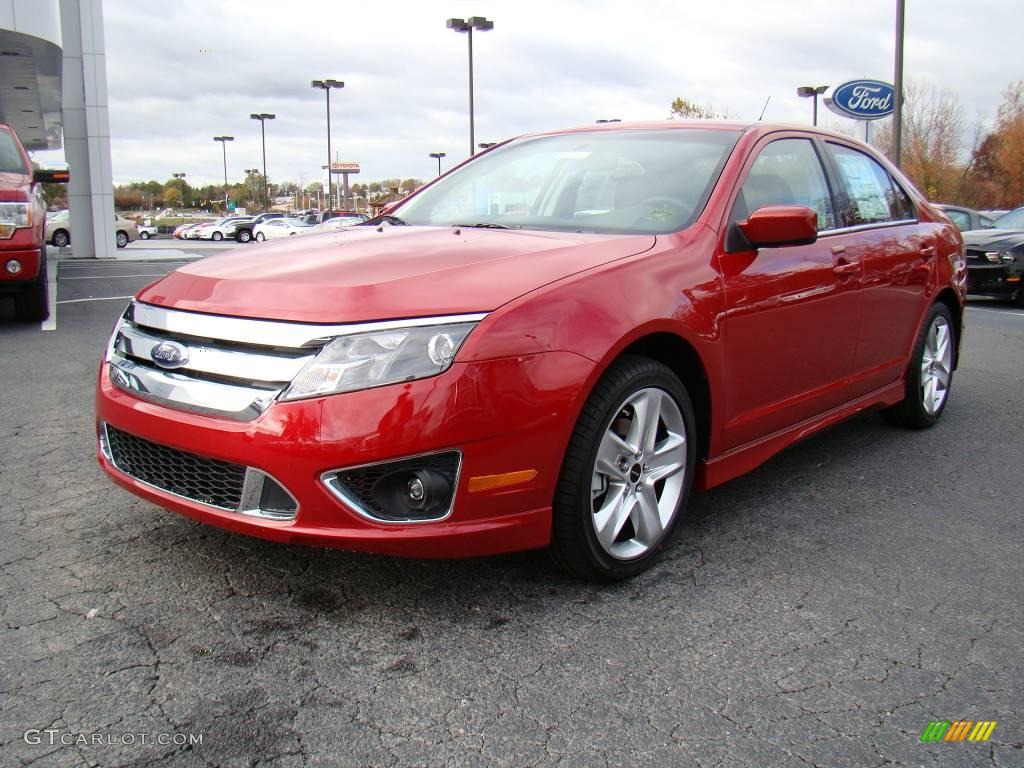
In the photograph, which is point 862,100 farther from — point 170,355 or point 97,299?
point 170,355

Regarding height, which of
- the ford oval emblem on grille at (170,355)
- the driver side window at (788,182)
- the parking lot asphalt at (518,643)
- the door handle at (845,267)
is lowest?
the parking lot asphalt at (518,643)

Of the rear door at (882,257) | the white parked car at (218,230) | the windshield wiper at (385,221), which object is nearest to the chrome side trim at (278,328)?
the windshield wiper at (385,221)

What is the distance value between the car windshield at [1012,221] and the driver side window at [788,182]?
11.1 metres

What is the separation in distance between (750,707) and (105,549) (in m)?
2.21

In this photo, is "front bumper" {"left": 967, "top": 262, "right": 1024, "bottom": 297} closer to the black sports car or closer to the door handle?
the black sports car

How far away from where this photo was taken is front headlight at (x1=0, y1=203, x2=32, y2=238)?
764cm

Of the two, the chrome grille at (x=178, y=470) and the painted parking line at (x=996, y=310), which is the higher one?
the chrome grille at (x=178, y=470)

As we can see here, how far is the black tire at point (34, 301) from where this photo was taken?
27.8ft

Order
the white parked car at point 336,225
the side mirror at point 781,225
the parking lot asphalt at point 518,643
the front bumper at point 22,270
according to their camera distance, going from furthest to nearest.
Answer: the front bumper at point 22,270, the white parked car at point 336,225, the side mirror at point 781,225, the parking lot asphalt at point 518,643

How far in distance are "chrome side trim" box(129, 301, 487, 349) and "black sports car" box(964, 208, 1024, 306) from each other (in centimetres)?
1209

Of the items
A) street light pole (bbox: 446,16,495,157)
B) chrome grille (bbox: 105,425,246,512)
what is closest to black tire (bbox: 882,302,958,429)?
chrome grille (bbox: 105,425,246,512)

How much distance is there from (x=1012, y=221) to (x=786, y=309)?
12311 millimetres

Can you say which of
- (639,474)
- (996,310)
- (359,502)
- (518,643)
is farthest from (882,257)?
(996,310)

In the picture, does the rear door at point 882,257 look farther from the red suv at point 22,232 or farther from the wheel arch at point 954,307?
the red suv at point 22,232
